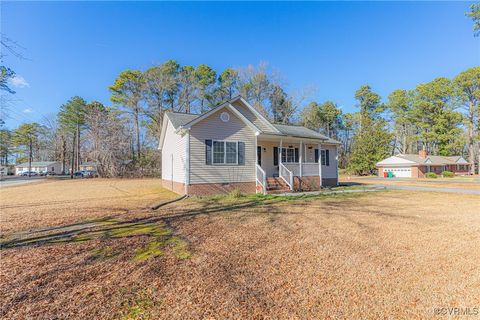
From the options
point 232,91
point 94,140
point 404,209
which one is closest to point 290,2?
point 404,209

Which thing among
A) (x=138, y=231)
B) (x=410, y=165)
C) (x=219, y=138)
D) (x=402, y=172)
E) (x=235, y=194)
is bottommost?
(x=138, y=231)

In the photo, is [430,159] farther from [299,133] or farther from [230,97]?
[230,97]

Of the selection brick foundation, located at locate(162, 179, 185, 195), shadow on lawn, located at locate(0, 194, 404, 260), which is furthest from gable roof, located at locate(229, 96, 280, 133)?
shadow on lawn, located at locate(0, 194, 404, 260)

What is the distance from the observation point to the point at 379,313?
2516 millimetres

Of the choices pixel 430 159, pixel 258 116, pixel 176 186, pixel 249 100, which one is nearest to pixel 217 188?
pixel 176 186

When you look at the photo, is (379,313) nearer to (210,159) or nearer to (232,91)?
(210,159)

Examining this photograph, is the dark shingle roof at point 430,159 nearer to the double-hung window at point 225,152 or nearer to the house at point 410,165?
the house at point 410,165

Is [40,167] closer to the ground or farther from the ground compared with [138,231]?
farther from the ground

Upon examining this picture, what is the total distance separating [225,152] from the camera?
12.6 metres

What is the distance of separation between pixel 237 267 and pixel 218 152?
9065 mm

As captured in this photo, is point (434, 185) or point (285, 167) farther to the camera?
point (434, 185)

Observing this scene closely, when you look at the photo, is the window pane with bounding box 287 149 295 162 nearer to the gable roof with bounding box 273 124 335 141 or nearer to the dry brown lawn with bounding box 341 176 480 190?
the gable roof with bounding box 273 124 335 141

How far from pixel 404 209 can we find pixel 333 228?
460cm

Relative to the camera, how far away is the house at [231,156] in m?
11.9
